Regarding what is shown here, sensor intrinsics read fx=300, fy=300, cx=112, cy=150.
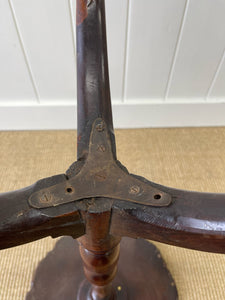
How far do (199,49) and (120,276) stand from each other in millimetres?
833

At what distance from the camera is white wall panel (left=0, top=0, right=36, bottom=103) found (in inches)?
39.6

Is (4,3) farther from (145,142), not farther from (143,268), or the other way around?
(143,268)

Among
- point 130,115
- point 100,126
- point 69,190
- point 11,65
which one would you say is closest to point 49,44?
point 11,65

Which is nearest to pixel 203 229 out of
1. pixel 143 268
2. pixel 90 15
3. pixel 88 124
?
pixel 88 124

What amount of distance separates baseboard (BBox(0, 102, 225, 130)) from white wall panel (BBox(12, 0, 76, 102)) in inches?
2.7

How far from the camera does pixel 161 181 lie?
1164mm

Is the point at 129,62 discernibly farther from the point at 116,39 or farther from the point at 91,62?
the point at 91,62

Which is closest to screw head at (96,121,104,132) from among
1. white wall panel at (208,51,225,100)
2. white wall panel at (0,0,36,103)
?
white wall panel at (0,0,36,103)

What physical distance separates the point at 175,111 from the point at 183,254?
0.61 metres

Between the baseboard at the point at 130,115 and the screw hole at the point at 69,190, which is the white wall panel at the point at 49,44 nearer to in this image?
the baseboard at the point at 130,115

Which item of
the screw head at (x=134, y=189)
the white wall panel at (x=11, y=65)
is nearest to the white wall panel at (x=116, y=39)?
the white wall panel at (x=11, y=65)

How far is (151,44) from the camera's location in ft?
3.52

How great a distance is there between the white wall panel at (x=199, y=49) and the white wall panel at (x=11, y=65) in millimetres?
581

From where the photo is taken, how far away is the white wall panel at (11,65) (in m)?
1.00
